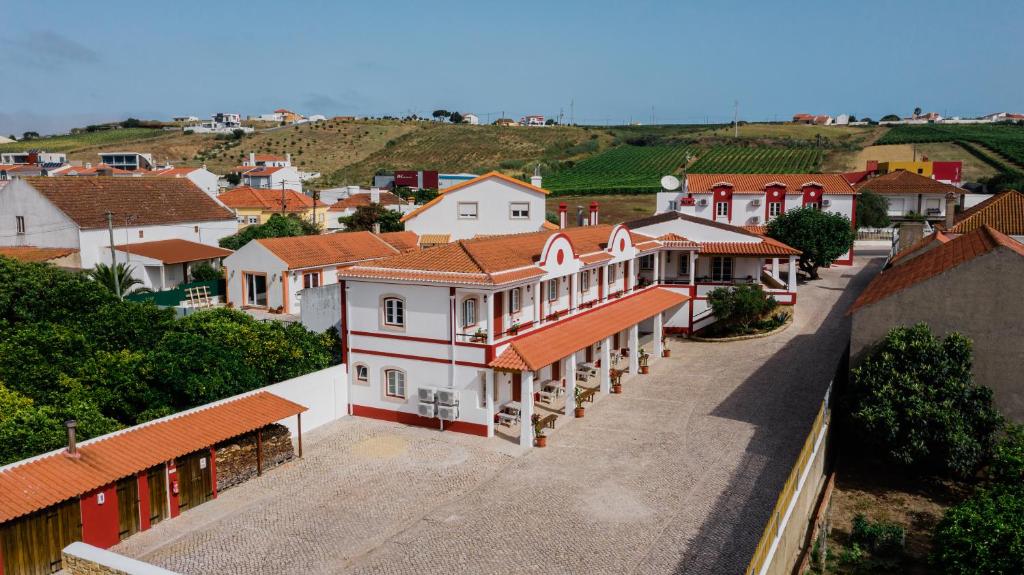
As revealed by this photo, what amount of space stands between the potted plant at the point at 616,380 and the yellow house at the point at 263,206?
37773mm

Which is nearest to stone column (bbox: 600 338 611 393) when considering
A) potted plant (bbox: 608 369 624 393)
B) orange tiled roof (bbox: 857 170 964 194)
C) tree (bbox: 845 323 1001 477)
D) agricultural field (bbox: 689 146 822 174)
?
potted plant (bbox: 608 369 624 393)

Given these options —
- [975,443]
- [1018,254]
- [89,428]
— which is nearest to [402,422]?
[89,428]

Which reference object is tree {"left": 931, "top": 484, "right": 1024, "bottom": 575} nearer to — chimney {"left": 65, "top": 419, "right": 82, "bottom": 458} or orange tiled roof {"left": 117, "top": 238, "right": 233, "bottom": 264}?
chimney {"left": 65, "top": 419, "right": 82, "bottom": 458}

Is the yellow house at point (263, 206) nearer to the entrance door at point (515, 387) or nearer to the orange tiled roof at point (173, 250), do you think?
the orange tiled roof at point (173, 250)

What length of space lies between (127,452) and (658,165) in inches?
4110

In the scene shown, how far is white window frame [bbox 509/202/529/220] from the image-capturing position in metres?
39.9

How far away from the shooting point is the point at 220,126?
174375 millimetres

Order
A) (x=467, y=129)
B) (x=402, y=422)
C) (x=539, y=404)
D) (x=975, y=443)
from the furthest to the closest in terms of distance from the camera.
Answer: (x=467, y=129), (x=539, y=404), (x=402, y=422), (x=975, y=443)

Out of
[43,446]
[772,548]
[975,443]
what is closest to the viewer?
[772,548]

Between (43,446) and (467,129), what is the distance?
5518 inches

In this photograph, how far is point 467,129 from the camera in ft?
500

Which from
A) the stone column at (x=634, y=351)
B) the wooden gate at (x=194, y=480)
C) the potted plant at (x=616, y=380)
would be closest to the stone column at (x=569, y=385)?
the potted plant at (x=616, y=380)

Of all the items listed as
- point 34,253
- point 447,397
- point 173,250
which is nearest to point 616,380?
point 447,397

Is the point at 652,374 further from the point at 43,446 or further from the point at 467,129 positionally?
the point at 467,129
